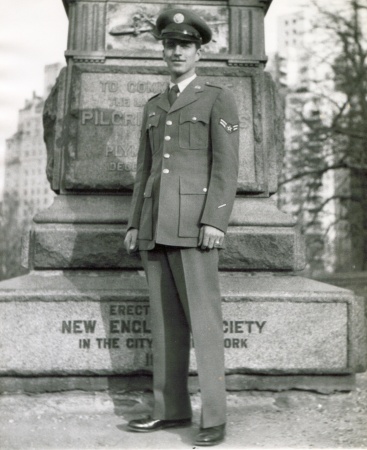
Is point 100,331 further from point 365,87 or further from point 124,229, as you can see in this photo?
point 365,87

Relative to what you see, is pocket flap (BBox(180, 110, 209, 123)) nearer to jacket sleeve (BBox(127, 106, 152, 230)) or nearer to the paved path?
jacket sleeve (BBox(127, 106, 152, 230))

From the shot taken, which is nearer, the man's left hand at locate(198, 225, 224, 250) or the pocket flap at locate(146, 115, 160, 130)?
the man's left hand at locate(198, 225, 224, 250)

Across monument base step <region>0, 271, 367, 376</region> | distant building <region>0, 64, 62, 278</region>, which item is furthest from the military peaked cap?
distant building <region>0, 64, 62, 278</region>

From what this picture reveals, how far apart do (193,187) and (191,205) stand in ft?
0.33

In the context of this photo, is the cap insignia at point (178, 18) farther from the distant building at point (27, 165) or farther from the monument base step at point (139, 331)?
the distant building at point (27, 165)

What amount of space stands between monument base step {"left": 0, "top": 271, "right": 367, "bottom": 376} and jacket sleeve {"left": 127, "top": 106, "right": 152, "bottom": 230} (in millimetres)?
630

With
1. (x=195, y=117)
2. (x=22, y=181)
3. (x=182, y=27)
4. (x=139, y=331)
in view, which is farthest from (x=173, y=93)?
(x=22, y=181)

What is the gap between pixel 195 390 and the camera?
380cm

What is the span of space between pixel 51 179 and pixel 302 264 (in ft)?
6.66

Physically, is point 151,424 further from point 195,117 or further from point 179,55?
point 179,55

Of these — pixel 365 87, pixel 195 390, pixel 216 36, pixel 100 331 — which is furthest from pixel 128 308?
pixel 365 87

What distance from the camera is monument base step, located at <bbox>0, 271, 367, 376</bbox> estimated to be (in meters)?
3.77

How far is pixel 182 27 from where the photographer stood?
3.24 metres

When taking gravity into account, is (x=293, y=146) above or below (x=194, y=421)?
above
